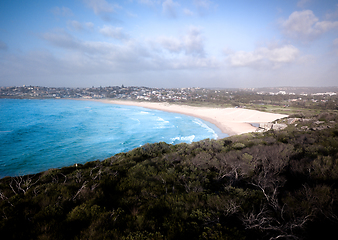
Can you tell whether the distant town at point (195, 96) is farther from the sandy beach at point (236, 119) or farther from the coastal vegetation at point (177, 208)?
the coastal vegetation at point (177, 208)

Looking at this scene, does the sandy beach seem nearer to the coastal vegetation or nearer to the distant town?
the coastal vegetation

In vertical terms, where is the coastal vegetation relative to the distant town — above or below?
below

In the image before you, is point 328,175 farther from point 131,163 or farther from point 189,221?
point 131,163

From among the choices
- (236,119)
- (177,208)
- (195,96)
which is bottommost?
(236,119)

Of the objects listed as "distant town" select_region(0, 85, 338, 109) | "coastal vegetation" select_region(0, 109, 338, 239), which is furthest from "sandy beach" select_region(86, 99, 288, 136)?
"distant town" select_region(0, 85, 338, 109)

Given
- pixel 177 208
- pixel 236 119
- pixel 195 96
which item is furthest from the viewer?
pixel 195 96

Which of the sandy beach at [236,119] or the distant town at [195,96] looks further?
the distant town at [195,96]

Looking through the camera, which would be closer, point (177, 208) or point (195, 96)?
point (177, 208)

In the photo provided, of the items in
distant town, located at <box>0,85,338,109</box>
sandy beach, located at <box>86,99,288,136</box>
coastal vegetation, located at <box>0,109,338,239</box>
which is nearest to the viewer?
coastal vegetation, located at <box>0,109,338,239</box>

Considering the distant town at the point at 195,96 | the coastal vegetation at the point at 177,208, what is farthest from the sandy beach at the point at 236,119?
the distant town at the point at 195,96

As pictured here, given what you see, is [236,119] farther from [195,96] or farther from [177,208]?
[195,96]

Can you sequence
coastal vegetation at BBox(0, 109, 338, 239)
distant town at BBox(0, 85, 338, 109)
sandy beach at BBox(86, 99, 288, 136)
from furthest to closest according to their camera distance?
distant town at BBox(0, 85, 338, 109) < sandy beach at BBox(86, 99, 288, 136) < coastal vegetation at BBox(0, 109, 338, 239)

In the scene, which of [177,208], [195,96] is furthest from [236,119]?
[195,96]
